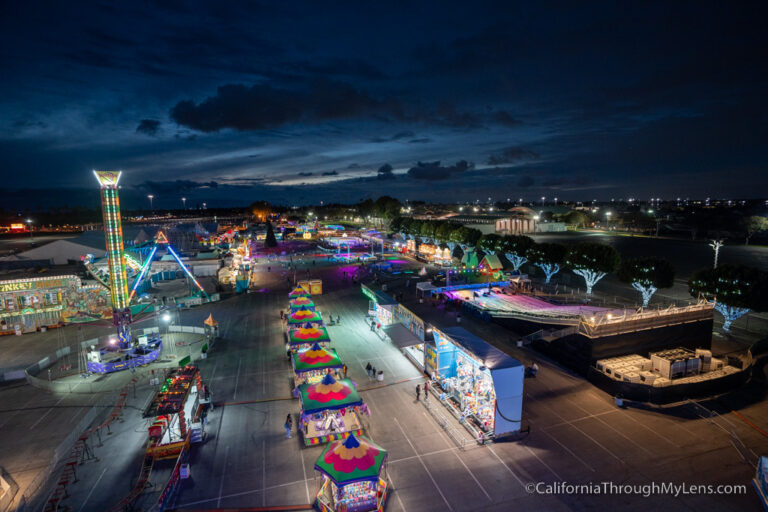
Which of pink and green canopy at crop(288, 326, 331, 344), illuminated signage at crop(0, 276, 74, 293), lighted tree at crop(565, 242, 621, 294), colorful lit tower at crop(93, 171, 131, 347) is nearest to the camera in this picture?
pink and green canopy at crop(288, 326, 331, 344)

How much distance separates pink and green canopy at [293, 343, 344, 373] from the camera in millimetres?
16125

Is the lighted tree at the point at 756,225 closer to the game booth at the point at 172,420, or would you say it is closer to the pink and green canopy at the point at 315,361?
the pink and green canopy at the point at 315,361

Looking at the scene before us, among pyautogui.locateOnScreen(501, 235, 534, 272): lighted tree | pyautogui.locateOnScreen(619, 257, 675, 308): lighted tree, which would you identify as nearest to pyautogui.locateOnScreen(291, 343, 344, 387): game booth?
pyautogui.locateOnScreen(619, 257, 675, 308): lighted tree

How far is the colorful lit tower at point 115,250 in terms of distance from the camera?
66.5 ft

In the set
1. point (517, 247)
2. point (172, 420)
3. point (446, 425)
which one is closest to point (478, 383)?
point (446, 425)

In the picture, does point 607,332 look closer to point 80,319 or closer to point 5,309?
point 80,319

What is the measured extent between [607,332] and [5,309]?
3753 centimetres

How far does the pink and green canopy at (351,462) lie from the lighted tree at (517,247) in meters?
30.9

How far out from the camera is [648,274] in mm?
25922

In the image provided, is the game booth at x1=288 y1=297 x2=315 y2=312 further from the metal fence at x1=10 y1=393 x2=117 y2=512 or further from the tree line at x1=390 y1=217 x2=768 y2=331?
the tree line at x1=390 y1=217 x2=768 y2=331

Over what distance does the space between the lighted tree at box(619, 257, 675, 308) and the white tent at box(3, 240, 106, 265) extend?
53277 millimetres

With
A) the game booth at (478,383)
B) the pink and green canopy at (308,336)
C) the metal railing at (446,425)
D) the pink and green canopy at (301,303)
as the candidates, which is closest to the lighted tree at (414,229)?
the pink and green canopy at (301,303)

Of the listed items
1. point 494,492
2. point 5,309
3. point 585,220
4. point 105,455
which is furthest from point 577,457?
point 585,220

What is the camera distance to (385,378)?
Result: 1781 cm
